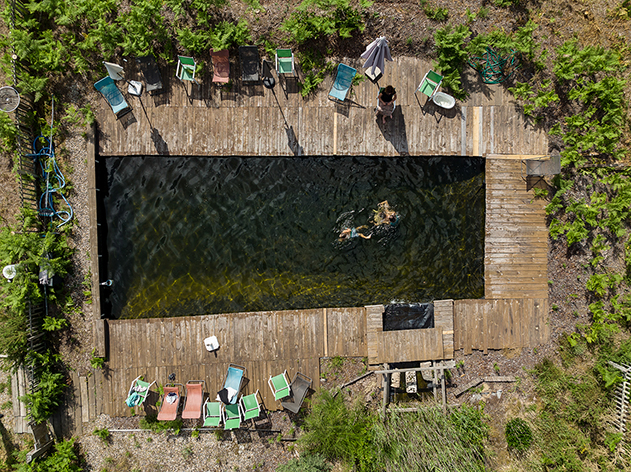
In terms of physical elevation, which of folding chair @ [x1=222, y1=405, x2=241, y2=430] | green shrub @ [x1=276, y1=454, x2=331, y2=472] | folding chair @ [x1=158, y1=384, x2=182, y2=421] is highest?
folding chair @ [x1=158, y1=384, x2=182, y2=421]

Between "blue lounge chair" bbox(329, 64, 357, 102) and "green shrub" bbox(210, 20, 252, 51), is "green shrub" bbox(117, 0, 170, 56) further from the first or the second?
"blue lounge chair" bbox(329, 64, 357, 102)

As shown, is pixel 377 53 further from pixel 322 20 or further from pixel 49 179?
pixel 49 179

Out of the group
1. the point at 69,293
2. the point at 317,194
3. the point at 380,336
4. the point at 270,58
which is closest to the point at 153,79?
the point at 270,58

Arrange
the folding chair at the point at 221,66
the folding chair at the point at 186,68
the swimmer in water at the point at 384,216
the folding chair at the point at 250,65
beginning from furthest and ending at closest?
the swimmer in water at the point at 384,216, the folding chair at the point at 250,65, the folding chair at the point at 221,66, the folding chair at the point at 186,68

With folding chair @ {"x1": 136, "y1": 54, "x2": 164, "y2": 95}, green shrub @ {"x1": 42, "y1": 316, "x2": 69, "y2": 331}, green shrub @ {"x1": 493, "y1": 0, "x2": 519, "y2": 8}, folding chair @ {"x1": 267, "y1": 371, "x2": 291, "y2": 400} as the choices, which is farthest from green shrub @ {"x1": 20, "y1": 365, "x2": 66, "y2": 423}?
green shrub @ {"x1": 493, "y1": 0, "x2": 519, "y2": 8}

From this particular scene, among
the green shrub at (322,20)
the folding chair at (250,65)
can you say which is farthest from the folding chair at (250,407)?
the green shrub at (322,20)

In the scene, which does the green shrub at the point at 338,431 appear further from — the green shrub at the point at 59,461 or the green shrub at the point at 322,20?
the green shrub at the point at 322,20
